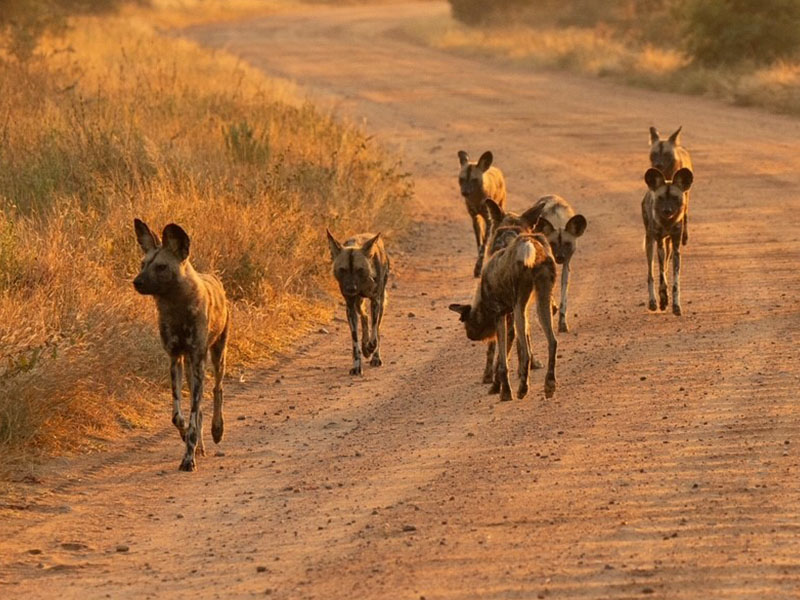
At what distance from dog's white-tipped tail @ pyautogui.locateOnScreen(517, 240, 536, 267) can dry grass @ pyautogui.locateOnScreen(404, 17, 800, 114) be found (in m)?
16.7

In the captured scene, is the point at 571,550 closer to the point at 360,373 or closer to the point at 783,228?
the point at 360,373

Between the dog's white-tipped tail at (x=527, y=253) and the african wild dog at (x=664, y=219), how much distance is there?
2.72 m

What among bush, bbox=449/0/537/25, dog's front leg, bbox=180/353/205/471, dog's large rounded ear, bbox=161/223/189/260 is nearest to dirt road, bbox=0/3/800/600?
dog's front leg, bbox=180/353/205/471

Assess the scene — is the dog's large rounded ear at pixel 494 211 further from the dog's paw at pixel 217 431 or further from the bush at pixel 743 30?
the bush at pixel 743 30

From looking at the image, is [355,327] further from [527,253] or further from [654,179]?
[654,179]

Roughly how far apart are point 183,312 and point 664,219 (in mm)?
4687

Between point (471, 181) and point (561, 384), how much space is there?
4.98 meters

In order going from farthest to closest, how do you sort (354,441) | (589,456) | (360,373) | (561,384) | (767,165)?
(767,165)
(360,373)
(561,384)
(354,441)
(589,456)

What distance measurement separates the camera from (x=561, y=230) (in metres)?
10.9

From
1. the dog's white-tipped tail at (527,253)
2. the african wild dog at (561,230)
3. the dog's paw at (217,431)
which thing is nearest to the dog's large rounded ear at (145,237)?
the dog's paw at (217,431)

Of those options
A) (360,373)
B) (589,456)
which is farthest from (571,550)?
(360,373)

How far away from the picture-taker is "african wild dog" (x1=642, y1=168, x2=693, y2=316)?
38.3 feet

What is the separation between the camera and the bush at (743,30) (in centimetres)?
2888

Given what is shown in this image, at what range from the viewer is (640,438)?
8.06m
